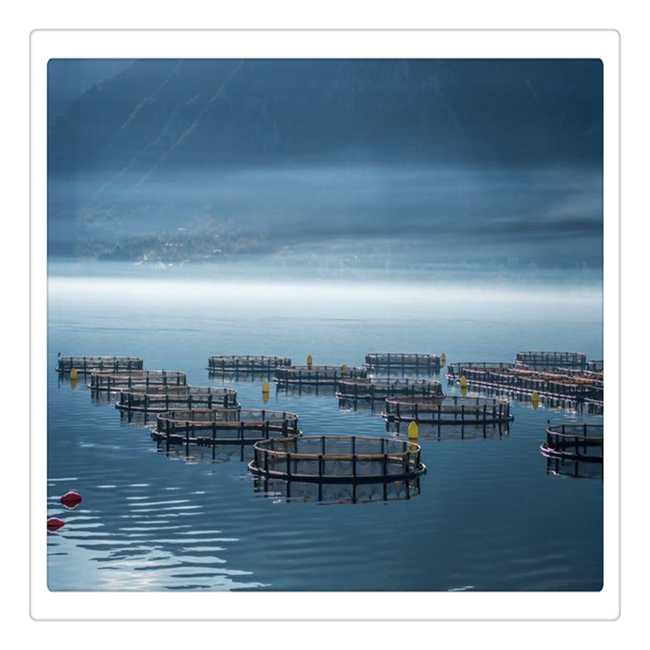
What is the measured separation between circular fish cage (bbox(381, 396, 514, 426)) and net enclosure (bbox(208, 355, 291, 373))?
102 feet

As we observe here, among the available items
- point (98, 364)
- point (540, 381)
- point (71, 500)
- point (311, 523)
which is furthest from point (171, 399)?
point (311, 523)

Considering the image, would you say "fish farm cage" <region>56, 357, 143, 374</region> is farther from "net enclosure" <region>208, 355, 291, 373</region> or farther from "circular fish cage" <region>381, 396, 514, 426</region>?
"circular fish cage" <region>381, 396, 514, 426</region>

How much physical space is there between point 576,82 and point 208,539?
635 inches

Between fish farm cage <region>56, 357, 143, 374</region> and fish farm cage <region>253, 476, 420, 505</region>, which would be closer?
fish farm cage <region>253, 476, 420, 505</region>

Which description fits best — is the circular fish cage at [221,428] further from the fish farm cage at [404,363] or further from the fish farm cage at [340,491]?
the fish farm cage at [404,363]

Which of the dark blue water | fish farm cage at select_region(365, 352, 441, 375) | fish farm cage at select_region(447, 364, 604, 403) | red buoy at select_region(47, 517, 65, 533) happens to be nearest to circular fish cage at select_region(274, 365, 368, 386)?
fish farm cage at select_region(447, 364, 604, 403)

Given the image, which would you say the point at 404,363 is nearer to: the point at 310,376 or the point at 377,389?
the point at 310,376

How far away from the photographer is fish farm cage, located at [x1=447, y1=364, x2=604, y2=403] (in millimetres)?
73188

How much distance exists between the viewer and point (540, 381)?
77875mm

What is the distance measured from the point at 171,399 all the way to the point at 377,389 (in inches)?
707
